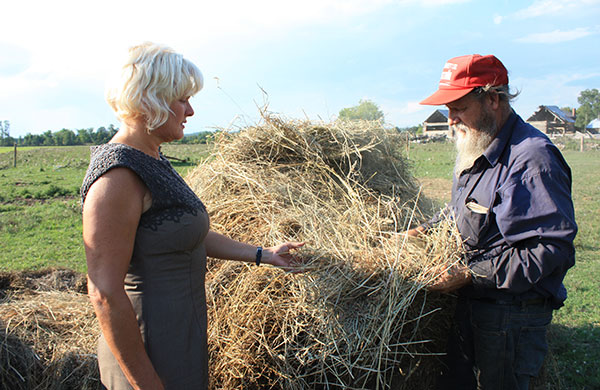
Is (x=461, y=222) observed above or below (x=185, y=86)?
below

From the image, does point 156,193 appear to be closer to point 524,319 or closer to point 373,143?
point 524,319

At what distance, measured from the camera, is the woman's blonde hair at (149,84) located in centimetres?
151

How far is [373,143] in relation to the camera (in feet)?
13.3

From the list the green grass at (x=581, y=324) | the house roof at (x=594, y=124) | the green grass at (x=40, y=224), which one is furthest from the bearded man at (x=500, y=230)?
the house roof at (x=594, y=124)

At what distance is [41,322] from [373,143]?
3.34 m

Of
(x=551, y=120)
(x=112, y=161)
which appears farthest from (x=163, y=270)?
(x=551, y=120)

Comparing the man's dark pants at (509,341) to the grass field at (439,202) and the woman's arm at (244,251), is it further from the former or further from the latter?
the grass field at (439,202)

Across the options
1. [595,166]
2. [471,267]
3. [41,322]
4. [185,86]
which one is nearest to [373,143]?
[471,267]

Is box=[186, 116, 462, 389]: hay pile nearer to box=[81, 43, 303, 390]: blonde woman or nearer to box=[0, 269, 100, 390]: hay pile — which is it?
box=[81, 43, 303, 390]: blonde woman

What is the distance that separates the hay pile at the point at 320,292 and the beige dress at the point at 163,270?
643 millimetres

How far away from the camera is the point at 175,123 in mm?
1679

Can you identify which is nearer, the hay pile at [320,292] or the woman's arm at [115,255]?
the woman's arm at [115,255]

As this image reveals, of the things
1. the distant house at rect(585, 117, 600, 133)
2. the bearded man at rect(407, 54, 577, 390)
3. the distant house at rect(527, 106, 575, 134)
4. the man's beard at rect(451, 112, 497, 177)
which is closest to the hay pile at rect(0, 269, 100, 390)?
the bearded man at rect(407, 54, 577, 390)

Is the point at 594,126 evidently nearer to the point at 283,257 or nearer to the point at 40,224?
the point at 40,224
